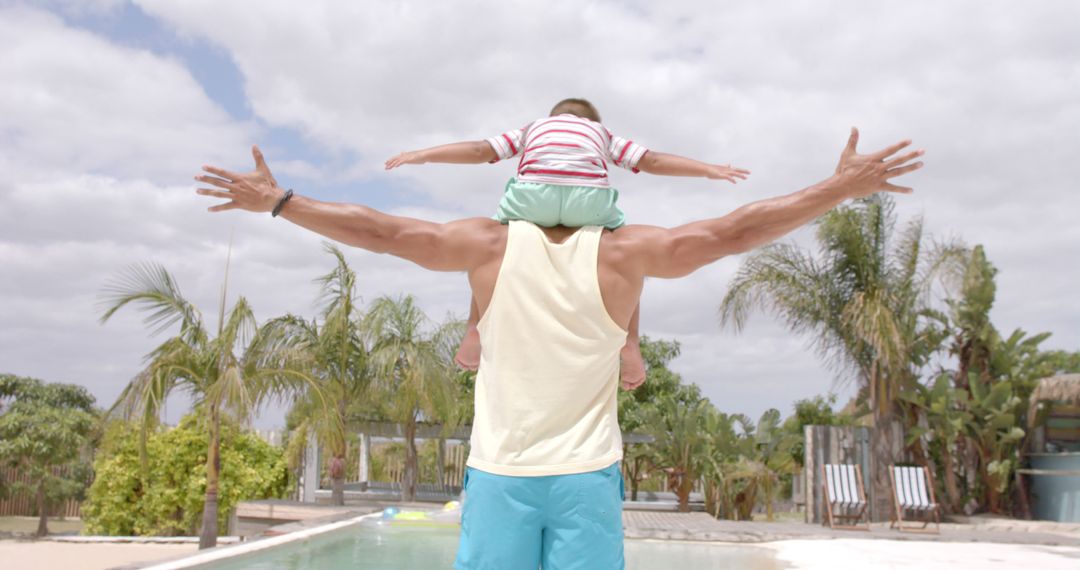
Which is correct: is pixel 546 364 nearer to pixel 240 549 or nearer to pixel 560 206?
pixel 560 206

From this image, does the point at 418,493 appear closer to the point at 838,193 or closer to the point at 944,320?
the point at 944,320

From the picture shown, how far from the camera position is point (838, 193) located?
6.16ft

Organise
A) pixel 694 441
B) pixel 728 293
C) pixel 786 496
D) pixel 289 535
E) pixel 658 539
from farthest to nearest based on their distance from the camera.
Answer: pixel 786 496
pixel 694 441
pixel 728 293
pixel 658 539
pixel 289 535

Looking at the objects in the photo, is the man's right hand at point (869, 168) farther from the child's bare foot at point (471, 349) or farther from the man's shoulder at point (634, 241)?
the child's bare foot at point (471, 349)

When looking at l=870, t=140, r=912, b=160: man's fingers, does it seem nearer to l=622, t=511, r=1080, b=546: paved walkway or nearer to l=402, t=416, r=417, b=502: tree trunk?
l=622, t=511, r=1080, b=546: paved walkway

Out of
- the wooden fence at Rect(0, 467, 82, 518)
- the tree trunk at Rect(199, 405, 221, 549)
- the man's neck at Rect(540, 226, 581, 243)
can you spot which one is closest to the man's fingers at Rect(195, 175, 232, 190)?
the man's neck at Rect(540, 226, 581, 243)

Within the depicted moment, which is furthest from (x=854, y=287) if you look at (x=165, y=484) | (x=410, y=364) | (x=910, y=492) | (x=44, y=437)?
(x=44, y=437)

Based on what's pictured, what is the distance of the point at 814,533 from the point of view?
1045 centimetres

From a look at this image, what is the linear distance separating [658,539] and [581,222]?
8542 millimetres

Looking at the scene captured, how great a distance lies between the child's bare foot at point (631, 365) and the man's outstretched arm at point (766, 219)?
27 cm

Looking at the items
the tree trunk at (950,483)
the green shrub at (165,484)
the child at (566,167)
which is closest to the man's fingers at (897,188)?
the child at (566,167)

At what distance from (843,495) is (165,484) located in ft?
37.6

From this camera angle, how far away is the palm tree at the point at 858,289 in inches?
535

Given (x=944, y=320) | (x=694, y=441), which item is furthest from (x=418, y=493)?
(x=944, y=320)
